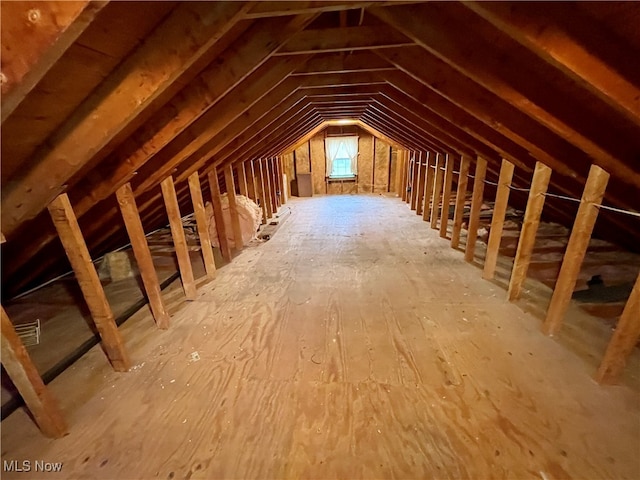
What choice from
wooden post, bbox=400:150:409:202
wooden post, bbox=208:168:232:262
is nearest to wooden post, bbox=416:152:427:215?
wooden post, bbox=400:150:409:202

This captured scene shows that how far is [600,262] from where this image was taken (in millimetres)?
3371

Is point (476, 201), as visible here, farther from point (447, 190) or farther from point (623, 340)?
point (623, 340)

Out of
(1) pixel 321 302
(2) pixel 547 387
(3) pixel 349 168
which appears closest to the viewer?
(2) pixel 547 387

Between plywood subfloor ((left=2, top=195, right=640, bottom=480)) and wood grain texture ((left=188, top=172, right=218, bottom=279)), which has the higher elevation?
wood grain texture ((left=188, top=172, right=218, bottom=279))

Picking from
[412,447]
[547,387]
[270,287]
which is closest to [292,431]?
[412,447]

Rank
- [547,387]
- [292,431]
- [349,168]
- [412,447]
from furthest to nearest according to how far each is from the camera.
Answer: [349,168]
[547,387]
[292,431]
[412,447]

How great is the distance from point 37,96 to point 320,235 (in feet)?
13.6

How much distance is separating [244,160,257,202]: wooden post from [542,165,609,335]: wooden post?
4579 mm

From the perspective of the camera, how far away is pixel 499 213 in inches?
116

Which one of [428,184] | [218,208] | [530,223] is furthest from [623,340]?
[428,184]

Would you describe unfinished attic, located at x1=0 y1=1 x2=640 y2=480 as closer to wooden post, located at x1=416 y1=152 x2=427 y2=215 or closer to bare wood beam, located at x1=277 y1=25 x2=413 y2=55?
bare wood beam, located at x1=277 y1=25 x2=413 y2=55

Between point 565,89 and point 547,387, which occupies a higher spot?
point 565,89

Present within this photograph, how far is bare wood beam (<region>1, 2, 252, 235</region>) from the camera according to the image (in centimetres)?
121

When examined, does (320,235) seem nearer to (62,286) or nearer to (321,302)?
(321,302)
